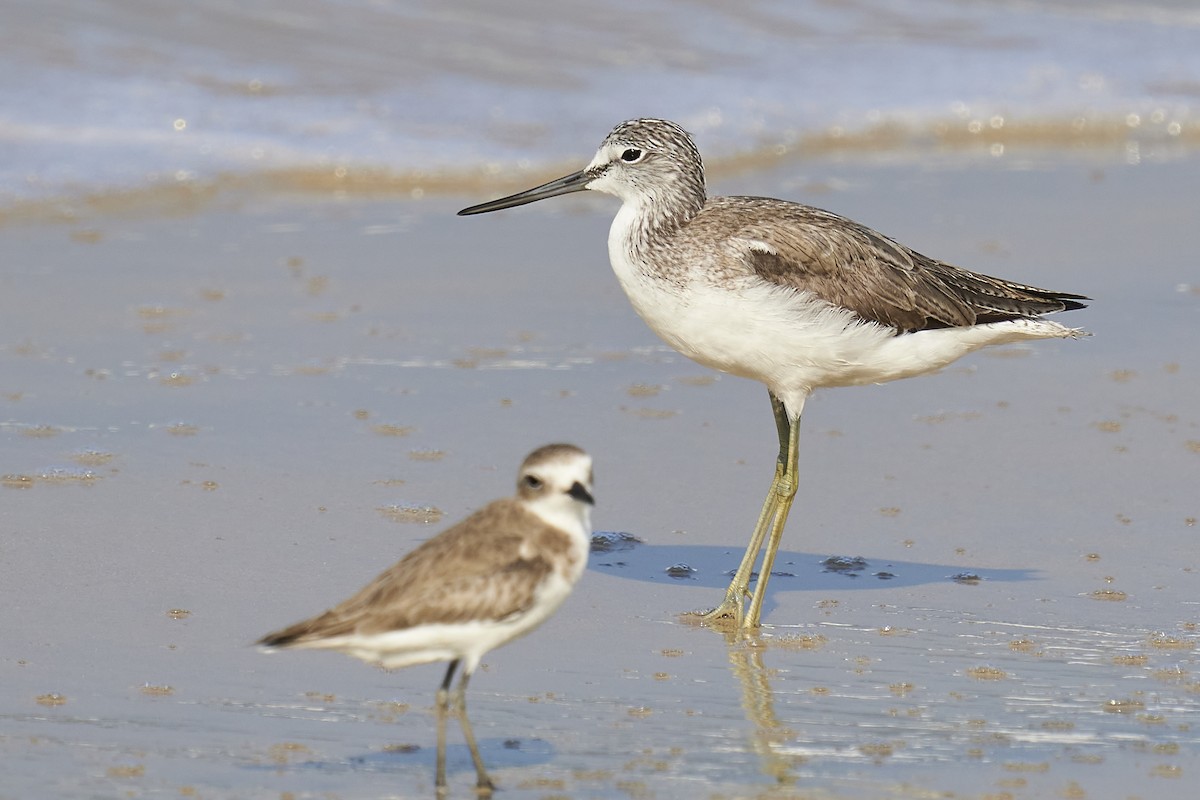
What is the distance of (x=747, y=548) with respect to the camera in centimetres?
758

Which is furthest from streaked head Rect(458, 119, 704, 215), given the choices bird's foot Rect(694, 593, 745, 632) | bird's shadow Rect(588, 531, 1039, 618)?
bird's foot Rect(694, 593, 745, 632)

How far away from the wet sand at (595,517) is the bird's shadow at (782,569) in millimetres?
22

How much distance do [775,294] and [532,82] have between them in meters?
9.14

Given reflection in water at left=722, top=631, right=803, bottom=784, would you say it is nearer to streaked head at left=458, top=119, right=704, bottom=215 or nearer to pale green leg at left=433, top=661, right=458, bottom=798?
A: pale green leg at left=433, top=661, right=458, bottom=798

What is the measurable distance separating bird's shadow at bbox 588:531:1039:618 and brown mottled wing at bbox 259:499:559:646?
2.11 meters

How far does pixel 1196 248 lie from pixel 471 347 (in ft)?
16.5

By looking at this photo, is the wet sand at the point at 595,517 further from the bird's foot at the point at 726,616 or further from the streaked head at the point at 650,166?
the streaked head at the point at 650,166

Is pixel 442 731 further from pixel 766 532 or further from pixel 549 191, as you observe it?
pixel 549 191

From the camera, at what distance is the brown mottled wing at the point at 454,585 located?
5.04m

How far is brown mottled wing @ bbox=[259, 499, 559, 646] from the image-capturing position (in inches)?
199

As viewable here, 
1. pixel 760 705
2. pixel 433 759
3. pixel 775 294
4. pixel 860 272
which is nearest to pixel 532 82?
pixel 860 272

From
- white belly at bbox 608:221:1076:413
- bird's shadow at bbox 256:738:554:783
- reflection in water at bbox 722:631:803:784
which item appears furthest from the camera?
white belly at bbox 608:221:1076:413

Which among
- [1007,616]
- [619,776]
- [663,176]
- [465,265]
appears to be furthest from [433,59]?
[619,776]

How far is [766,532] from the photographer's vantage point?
7.64 m
